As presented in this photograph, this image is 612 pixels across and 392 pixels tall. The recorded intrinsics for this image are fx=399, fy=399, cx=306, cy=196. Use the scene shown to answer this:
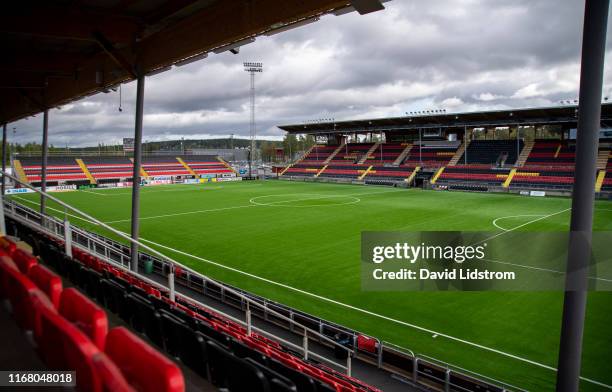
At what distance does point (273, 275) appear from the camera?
1484cm

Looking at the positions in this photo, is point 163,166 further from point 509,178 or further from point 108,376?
point 108,376

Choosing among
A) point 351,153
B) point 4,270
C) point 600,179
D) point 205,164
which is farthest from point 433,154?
point 4,270

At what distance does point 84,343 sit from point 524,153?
53.9 m

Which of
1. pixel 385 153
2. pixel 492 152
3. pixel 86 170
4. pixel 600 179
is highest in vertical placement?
pixel 492 152

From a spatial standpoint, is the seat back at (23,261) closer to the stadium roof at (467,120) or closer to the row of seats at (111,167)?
the stadium roof at (467,120)

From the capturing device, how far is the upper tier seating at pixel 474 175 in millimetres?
44875

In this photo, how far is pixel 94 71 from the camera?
11.9 meters

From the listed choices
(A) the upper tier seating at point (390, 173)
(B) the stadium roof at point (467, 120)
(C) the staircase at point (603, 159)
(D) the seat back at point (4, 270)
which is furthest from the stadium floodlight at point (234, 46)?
(A) the upper tier seating at point (390, 173)

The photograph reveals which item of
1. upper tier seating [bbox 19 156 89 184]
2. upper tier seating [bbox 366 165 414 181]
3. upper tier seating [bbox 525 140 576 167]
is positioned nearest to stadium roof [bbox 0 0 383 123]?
upper tier seating [bbox 366 165 414 181]

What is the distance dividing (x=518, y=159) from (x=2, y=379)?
52.1m

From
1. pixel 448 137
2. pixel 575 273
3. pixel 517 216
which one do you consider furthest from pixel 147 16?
pixel 448 137

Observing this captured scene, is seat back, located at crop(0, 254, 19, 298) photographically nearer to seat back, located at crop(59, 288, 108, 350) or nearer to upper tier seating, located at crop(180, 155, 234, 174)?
seat back, located at crop(59, 288, 108, 350)

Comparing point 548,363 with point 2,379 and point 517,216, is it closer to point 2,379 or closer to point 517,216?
point 2,379

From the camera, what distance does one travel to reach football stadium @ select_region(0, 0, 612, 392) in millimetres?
2967
